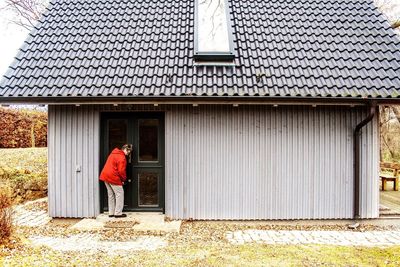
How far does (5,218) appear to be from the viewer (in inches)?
250

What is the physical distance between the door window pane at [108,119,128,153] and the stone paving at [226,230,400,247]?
10.8 feet

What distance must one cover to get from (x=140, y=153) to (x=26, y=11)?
15.4 metres

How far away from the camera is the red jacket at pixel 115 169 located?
8.38m

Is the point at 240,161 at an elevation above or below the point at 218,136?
below

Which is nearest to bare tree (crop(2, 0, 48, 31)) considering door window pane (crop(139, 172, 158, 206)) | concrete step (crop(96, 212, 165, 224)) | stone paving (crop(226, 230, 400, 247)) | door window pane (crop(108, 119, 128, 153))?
door window pane (crop(108, 119, 128, 153))

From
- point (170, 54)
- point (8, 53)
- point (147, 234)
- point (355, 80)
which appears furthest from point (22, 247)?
point (8, 53)

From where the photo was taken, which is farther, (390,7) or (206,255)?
(390,7)

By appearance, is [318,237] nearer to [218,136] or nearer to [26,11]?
[218,136]

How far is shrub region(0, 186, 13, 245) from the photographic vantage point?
20.7 feet

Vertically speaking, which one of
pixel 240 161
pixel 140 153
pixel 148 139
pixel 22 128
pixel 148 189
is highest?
pixel 22 128

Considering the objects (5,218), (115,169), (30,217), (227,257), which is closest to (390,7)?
(115,169)

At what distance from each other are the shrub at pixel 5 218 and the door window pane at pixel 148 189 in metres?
3.09

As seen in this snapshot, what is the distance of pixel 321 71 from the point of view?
349 inches

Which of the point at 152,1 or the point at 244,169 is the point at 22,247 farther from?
the point at 152,1
